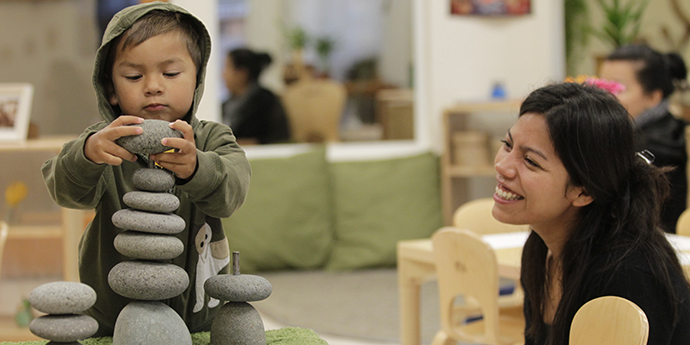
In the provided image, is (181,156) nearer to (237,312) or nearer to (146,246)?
(146,246)

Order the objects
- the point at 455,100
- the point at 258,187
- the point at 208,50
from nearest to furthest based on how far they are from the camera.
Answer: the point at 208,50 → the point at 258,187 → the point at 455,100

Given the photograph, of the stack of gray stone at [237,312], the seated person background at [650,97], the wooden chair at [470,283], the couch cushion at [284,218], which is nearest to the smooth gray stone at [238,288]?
the stack of gray stone at [237,312]

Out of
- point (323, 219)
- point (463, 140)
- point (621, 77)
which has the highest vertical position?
point (621, 77)

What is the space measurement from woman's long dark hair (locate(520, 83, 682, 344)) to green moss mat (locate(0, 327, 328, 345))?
64 centimetres

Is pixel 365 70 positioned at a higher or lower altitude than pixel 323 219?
higher

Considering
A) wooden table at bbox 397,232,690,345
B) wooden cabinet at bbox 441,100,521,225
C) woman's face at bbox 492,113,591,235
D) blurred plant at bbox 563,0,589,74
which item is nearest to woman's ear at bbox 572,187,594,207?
woman's face at bbox 492,113,591,235

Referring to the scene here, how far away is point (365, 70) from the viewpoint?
482cm

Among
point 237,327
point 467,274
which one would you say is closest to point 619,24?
point 467,274

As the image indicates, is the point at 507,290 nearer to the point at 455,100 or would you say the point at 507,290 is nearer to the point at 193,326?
the point at 455,100

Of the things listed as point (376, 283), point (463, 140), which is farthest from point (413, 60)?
point (376, 283)

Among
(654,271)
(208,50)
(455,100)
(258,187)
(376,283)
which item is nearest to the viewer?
(208,50)

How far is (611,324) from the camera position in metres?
1.23

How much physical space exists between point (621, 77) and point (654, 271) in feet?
7.05

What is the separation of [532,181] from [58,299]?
984 mm
